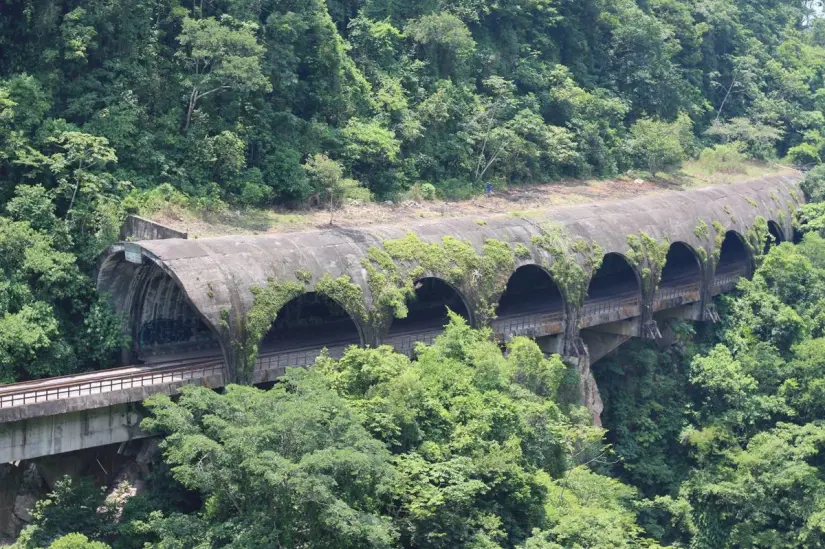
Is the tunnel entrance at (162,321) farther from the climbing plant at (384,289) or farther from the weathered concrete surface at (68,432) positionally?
the climbing plant at (384,289)

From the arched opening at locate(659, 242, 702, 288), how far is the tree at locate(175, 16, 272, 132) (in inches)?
909

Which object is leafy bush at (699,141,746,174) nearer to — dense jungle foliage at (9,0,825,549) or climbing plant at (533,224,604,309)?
dense jungle foliage at (9,0,825,549)

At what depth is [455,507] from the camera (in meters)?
30.2

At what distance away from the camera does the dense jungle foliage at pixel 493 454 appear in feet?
91.5

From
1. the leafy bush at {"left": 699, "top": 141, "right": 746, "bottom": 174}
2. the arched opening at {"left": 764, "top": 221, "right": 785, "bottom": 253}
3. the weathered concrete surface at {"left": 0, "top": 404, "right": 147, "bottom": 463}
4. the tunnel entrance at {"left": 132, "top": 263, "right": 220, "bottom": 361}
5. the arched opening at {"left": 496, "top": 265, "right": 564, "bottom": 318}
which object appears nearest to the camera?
the weathered concrete surface at {"left": 0, "top": 404, "right": 147, "bottom": 463}

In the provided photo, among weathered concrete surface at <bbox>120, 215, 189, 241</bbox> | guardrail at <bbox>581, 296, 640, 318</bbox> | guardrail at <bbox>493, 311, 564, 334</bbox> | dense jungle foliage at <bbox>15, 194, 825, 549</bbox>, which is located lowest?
dense jungle foliage at <bbox>15, 194, 825, 549</bbox>

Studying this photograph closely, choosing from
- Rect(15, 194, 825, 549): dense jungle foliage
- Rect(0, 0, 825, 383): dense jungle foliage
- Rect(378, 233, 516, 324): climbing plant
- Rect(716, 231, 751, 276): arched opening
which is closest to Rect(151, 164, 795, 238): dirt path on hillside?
Rect(0, 0, 825, 383): dense jungle foliage

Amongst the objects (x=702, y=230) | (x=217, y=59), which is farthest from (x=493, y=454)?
(x=702, y=230)

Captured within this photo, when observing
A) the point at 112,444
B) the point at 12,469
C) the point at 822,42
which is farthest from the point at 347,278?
the point at 822,42

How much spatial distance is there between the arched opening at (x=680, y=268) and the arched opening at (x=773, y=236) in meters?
4.68

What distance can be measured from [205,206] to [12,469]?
591 inches

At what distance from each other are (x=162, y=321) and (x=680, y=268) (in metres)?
31.4

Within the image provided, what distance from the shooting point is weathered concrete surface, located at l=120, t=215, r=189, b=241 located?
37781mm

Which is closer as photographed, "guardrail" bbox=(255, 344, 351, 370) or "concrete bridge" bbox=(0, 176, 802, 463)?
"concrete bridge" bbox=(0, 176, 802, 463)
